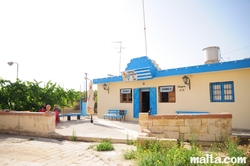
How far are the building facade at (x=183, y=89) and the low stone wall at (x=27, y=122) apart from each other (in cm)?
619

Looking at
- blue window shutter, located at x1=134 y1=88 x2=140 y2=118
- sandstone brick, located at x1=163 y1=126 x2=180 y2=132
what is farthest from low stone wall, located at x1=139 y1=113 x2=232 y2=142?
blue window shutter, located at x1=134 y1=88 x2=140 y2=118

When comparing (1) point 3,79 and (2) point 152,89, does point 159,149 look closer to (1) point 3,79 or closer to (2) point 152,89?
(2) point 152,89

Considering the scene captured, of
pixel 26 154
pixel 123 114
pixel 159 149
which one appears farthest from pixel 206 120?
pixel 123 114

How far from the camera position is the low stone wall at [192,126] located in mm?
5270

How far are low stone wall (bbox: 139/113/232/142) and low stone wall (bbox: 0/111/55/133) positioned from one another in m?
3.97

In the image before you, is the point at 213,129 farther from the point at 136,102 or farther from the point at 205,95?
the point at 136,102

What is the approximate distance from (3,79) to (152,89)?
8.95 meters

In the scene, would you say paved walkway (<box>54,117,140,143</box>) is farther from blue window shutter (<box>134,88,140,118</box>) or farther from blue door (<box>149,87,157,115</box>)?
A: blue window shutter (<box>134,88,140,118</box>)

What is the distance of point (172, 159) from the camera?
11.5 ft

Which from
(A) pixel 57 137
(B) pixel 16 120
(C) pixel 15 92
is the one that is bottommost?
(A) pixel 57 137

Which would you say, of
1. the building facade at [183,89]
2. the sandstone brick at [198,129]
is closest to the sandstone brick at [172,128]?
the sandstone brick at [198,129]

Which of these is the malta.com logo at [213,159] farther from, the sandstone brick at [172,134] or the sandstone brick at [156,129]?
the sandstone brick at [156,129]

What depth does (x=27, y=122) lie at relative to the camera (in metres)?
7.43

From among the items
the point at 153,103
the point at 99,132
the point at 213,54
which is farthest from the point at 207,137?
the point at 213,54
